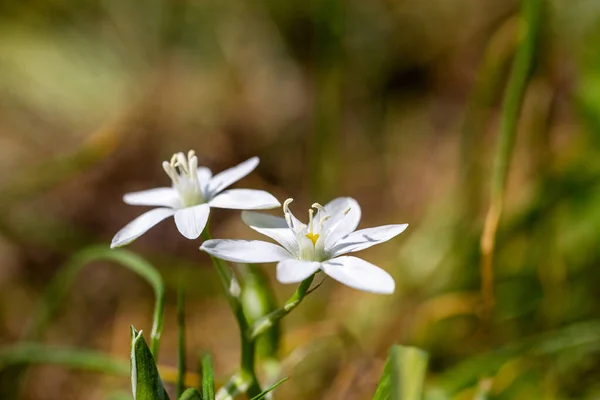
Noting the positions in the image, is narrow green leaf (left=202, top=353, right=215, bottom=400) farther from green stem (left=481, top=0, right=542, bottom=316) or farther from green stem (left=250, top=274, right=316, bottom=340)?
green stem (left=481, top=0, right=542, bottom=316)

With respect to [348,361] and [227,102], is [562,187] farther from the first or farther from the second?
[227,102]

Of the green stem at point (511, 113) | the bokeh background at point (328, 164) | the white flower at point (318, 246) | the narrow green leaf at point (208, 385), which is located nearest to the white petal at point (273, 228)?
the white flower at point (318, 246)

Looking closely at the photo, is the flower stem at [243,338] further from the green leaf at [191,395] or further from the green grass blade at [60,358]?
the green grass blade at [60,358]

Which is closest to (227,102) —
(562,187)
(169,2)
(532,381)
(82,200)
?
(169,2)

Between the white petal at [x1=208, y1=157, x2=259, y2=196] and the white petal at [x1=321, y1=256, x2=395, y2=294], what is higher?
the white petal at [x1=208, y1=157, x2=259, y2=196]

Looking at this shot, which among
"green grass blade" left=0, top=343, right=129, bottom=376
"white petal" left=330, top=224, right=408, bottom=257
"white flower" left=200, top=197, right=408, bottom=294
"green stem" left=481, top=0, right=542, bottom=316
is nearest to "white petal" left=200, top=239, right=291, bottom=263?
"white flower" left=200, top=197, right=408, bottom=294

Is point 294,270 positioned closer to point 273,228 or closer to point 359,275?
point 359,275

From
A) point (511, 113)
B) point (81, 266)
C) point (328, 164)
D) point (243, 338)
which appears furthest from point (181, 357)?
point (328, 164)

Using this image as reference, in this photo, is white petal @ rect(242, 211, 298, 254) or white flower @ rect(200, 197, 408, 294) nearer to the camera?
white flower @ rect(200, 197, 408, 294)
